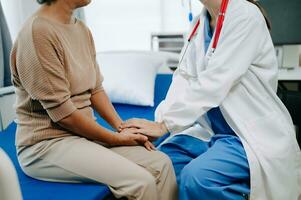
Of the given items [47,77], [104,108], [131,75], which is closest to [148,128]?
[104,108]

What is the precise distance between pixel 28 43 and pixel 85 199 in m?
0.56

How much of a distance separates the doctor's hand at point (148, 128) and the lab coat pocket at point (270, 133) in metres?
0.35

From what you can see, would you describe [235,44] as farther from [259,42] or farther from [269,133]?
[269,133]

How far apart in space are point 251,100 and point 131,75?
3.63 ft

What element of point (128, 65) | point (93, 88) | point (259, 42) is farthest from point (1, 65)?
point (259, 42)

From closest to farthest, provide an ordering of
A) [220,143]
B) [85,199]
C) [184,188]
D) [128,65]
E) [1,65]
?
1. [85,199]
2. [184,188]
3. [220,143]
4. [128,65]
5. [1,65]

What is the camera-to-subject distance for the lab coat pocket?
1268 millimetres

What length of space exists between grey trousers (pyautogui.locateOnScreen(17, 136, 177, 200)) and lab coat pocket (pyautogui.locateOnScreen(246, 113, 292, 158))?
36 centimetres

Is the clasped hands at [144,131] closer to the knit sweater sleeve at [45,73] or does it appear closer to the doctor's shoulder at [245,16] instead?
the knit sweater sleeve at [45,73]

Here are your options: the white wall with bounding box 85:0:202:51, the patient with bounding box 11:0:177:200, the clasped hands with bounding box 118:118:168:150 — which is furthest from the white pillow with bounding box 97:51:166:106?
the patient with bounding box 11:0:177:200

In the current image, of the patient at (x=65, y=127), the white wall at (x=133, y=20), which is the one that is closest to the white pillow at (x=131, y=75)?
the white wall at (x=133, y=20)

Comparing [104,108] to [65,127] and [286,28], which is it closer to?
[65,127]

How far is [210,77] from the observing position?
1309mm

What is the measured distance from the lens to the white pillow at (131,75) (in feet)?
7.08
